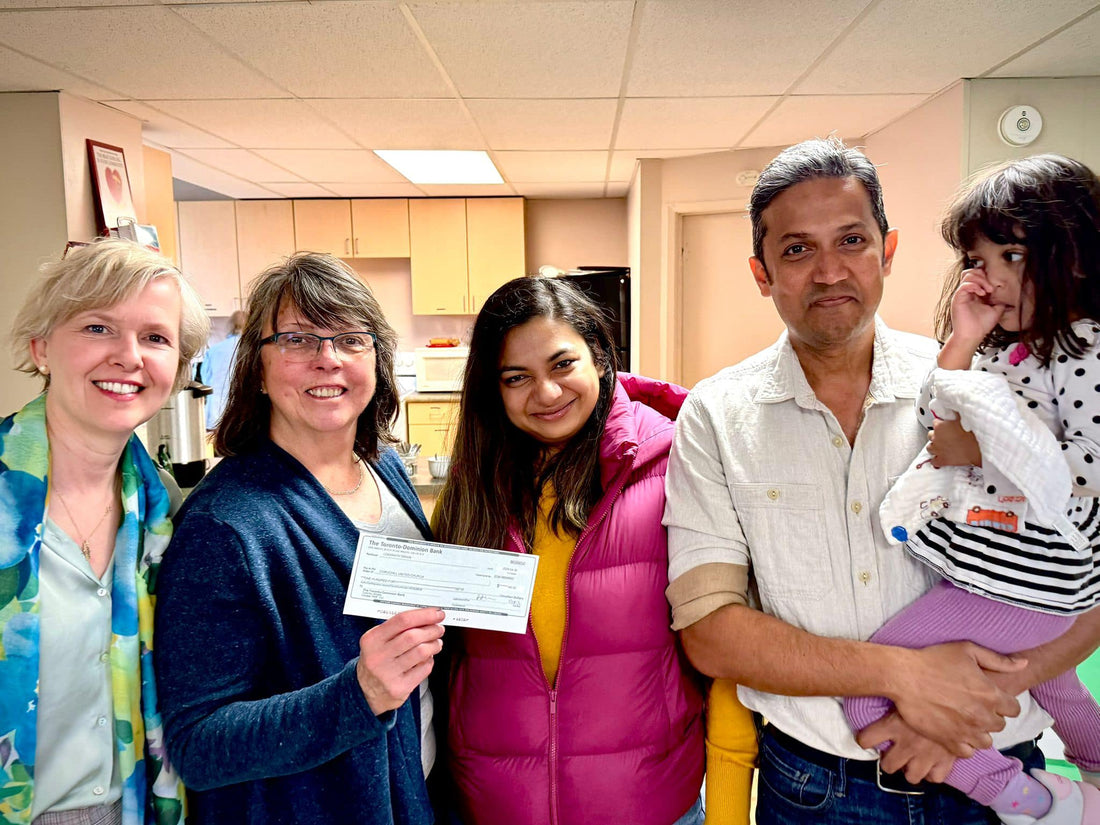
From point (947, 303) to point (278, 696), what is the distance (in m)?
1.25

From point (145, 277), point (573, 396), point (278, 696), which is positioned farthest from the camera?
point (573, 396)

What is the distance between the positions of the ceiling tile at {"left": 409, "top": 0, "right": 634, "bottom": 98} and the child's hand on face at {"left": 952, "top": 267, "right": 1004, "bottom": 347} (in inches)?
66.1

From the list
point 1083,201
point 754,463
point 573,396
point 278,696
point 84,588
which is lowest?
point 278,696

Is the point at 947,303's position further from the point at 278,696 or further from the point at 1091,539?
the point at 278,696

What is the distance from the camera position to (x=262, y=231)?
594 cm

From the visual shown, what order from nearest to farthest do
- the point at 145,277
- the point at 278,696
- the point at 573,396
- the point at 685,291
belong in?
the point at 278,696
the point at 145,277
the point at 573,396
the point at 685,291

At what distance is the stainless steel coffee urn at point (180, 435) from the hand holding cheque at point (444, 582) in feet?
7.87

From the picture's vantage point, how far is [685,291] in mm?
4895

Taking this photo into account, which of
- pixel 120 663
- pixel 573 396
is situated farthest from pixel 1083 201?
pixel 120 663

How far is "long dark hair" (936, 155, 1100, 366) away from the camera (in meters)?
1.00

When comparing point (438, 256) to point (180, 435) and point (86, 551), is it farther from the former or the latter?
point (86, 551)

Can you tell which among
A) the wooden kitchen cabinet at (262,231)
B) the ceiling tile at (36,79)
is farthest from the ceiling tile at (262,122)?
the wooden kitchen cabinet at (262,231)

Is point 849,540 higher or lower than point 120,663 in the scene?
higher

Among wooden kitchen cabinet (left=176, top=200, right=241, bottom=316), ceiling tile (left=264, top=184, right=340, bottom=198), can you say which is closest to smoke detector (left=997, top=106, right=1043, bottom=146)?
ceiling tile (left=264, top=184, right=340, bottom=198)
